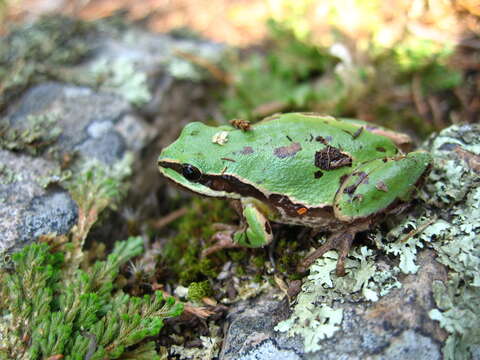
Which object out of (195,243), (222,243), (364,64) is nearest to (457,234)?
(222,243)

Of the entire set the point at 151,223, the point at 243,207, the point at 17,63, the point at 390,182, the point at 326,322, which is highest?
the point at 17,63

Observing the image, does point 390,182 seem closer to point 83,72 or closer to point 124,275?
point 124,275

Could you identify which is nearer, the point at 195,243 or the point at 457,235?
the point at 457,235

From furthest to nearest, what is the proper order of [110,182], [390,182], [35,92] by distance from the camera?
[35,92] < [110,182] < [390,182]

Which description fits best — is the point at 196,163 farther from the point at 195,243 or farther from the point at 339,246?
the point at 339,246

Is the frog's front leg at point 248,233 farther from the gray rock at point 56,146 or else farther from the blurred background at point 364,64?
the blurred background at point 364,64

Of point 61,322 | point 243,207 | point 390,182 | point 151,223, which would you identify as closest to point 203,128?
point 243,207

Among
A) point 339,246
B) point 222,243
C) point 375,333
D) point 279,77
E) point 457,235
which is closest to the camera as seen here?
point 375,333

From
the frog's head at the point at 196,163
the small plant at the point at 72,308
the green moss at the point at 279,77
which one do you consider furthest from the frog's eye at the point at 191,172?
the green moss at the point at 279,77
